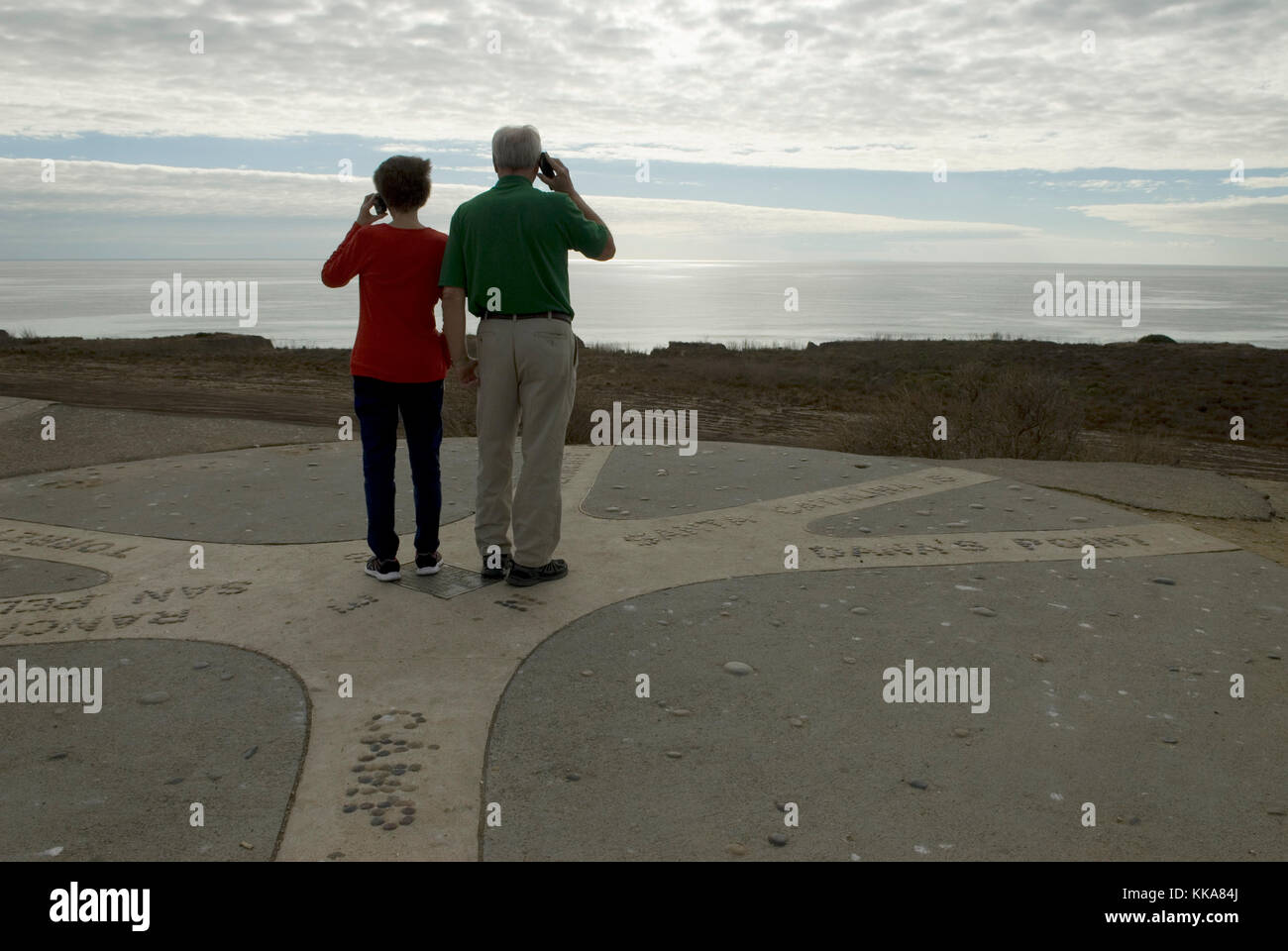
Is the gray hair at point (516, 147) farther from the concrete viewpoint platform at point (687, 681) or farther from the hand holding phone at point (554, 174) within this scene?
the concrete viewpoint platform at point (687, 681)

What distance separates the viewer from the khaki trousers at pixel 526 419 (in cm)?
455

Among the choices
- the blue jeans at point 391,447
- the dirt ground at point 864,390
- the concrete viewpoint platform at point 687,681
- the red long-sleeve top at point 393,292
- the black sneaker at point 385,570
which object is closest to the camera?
the concrete viewpoint platform at point 687,681

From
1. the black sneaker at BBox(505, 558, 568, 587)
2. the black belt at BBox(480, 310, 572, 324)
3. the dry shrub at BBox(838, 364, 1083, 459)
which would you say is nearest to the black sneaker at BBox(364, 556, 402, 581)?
the black sneaker at BBox(505, 558, 568, 587)

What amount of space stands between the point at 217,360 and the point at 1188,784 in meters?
30.1

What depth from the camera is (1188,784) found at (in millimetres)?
3117

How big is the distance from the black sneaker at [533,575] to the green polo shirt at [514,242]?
4.05ft

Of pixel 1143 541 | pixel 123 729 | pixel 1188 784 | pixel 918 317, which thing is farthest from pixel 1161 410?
pixel 918 317

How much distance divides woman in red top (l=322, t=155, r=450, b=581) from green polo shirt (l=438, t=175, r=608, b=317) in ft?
0.73

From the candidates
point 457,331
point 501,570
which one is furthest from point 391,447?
point 501,570

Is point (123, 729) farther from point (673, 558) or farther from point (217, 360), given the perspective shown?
point (217, 360)

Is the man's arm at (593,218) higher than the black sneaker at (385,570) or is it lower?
higher

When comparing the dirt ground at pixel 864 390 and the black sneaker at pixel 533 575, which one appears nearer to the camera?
the black sneaker at pixel 533 575

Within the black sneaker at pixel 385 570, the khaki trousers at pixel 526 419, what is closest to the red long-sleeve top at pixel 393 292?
the khaki trousers at pixel 526 419

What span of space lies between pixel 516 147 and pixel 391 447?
1519 millimetres
